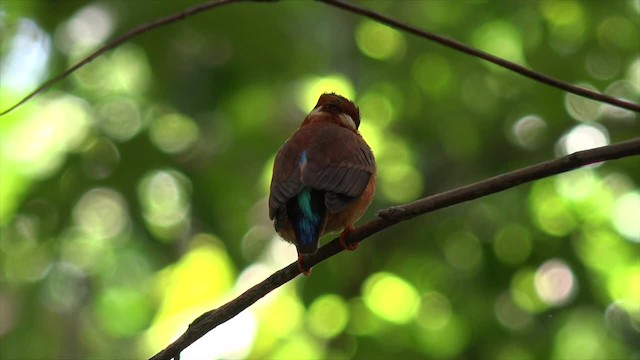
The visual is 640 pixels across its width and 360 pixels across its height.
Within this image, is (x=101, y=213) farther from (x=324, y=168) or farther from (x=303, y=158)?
(x=324, y=168)

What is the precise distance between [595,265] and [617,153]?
3.45 metres

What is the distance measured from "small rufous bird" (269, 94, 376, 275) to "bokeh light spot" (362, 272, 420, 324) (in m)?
1.54

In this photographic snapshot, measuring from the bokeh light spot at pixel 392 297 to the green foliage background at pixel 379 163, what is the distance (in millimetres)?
13

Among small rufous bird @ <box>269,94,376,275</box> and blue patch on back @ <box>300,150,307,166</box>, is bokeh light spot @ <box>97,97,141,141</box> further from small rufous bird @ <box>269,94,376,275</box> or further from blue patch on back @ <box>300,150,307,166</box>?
blue patch on back @ <box>300,150,307,166</box>

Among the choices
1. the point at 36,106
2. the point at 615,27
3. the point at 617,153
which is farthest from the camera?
the point at 36,106

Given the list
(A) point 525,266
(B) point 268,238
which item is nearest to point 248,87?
(B) point 268,238

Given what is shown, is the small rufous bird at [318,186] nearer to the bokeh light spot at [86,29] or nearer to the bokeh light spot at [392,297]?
the bokeh light spot at [392,297]

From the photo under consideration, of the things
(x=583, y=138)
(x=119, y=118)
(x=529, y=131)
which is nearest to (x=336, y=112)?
(x=119, y=118)

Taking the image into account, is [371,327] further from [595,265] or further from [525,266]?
[595,265]

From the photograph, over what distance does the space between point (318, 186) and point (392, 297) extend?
2039mm

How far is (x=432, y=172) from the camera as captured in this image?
222 inches

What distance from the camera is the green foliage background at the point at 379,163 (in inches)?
190

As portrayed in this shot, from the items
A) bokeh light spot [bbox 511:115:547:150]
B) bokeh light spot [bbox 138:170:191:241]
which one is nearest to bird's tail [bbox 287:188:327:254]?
bokeh light spot [bbox 138:170:191:241]

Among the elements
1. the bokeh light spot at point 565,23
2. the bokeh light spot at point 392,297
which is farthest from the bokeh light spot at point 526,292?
the bokeh light spot at point 565,23
